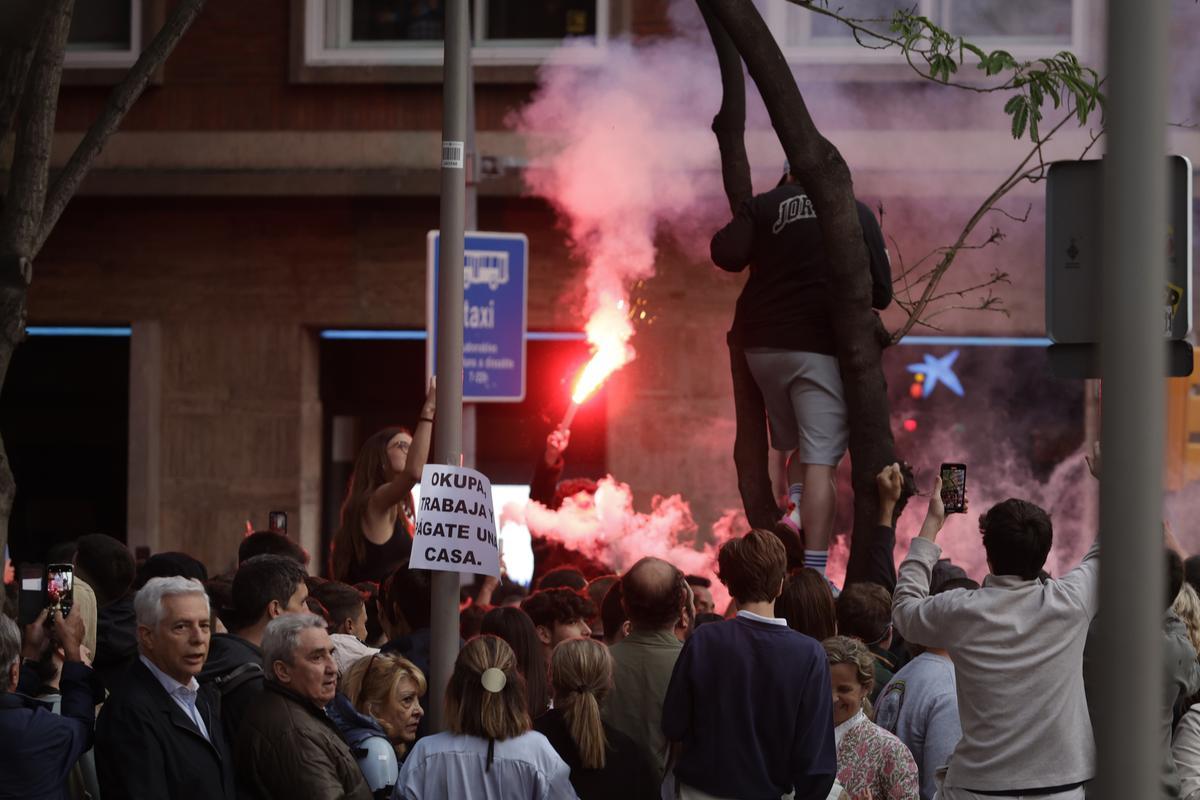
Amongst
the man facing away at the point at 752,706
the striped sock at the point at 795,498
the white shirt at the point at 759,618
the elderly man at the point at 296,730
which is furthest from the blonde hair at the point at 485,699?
the striped sock at the point at 795,498

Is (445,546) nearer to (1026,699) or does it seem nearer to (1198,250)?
(1026,699)

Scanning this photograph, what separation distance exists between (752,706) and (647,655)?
2.23ft

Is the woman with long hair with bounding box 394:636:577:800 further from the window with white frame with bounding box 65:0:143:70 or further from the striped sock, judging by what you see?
the window with white frame with bounding box 65:0:143:70

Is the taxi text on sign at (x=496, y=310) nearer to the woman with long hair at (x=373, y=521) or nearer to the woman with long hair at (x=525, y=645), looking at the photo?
the woman with long hair at (x=373, y=521)

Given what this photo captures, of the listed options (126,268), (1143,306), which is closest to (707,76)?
(126,268)

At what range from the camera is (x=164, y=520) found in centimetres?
1414

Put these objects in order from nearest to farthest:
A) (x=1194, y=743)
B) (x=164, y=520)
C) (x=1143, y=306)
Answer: (x=1143, y=306), (x=1194, y=743), (x=164, y=520)

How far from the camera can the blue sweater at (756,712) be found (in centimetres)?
509

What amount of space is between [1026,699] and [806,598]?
1.06 m

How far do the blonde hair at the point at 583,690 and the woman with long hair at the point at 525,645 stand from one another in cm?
56

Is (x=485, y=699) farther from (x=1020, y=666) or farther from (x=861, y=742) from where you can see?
(x=1020, y=666)

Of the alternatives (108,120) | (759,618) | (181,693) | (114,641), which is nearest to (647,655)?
(759,618)

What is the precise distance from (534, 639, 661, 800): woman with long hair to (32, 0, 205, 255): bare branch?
109 inches

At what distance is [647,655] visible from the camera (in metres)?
5.73
